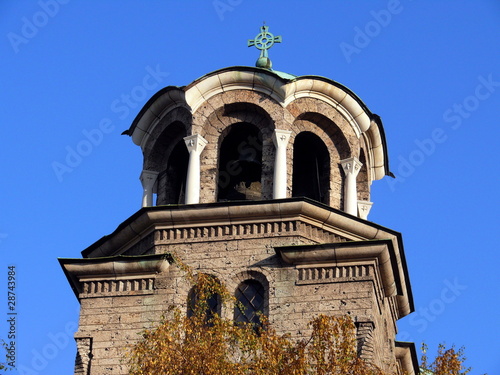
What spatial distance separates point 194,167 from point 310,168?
3480mm

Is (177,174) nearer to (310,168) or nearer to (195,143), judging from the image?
(195,143)

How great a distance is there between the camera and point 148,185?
32719mm

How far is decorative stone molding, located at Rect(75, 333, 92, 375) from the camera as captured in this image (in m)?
28.8

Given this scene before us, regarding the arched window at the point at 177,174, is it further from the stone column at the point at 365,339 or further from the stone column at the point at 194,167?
the stone column at the point at 365,339

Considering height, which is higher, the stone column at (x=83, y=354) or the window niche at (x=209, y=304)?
the window niche at (x=209, y=304)

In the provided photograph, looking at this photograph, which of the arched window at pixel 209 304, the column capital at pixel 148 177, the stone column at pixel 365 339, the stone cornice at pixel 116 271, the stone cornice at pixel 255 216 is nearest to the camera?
the stone column at pixel 365 339

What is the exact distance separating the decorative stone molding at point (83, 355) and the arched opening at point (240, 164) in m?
5.84

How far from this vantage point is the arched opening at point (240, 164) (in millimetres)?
32500

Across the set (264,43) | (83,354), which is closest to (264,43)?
(264,43)

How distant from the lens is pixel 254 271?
96.4 feet

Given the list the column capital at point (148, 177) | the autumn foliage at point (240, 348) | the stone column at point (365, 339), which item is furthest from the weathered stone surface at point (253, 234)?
the autumn foliage at point (240, 348)

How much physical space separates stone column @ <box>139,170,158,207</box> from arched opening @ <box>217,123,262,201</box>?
1.66 meters

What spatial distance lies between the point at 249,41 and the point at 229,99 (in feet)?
11.8

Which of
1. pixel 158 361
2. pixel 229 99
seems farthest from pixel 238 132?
pixel 158 361
